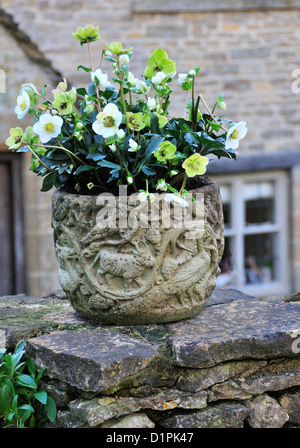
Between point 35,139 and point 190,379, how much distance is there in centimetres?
111

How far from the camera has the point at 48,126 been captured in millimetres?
2555

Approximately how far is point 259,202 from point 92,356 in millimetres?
5032

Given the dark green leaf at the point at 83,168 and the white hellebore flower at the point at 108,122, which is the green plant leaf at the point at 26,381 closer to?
the dark green leaf at the point at 83,168

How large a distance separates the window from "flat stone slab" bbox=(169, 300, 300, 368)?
160 inches

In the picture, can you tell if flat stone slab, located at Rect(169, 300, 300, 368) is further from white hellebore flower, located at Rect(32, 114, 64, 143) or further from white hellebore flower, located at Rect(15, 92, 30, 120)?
white hellebore flower, located at Rect(15, 92, 30, 120)

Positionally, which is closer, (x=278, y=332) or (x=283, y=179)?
(x=278, y=332)

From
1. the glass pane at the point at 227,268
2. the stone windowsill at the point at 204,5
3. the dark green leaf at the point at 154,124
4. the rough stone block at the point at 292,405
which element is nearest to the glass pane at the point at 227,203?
the glass pane at the point at 227,268

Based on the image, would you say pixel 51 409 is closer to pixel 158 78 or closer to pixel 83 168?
pixel 83 168

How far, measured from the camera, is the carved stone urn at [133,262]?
2564mm

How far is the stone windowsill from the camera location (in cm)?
622

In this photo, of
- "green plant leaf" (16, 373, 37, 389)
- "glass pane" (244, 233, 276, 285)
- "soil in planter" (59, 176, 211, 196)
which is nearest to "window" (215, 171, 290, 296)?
"glass pane" (244, 233, 276, 285)

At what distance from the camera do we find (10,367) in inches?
101
